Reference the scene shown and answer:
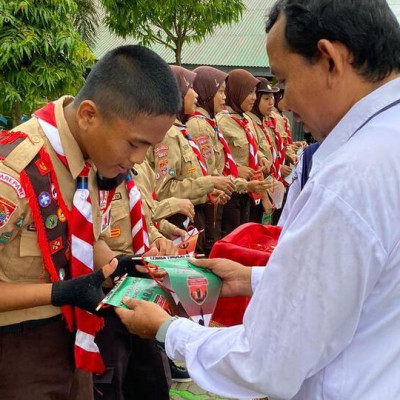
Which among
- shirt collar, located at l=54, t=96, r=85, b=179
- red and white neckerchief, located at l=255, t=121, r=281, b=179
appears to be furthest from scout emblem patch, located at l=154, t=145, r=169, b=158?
red and white neckerchief, located at l=255, t=121, r=281, b=179

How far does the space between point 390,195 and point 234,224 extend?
440cm

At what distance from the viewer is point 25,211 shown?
1.75 meters

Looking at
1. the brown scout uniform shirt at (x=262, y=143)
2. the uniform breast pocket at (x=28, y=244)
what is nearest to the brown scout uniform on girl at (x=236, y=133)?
the brown scout uniform shirt at (x=262, y=143)

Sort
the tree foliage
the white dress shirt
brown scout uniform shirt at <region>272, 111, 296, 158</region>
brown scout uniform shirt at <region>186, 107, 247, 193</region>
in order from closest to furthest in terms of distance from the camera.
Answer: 1. the white dress shirt
2. brown scout uniform shirt at <region>186, 107, 247, 193</region>
3. brown scout uniform shirt at <region>272, 111, 296, 158</region>
4. the tree foliage

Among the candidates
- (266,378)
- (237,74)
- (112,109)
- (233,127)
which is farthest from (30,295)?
(237,74)

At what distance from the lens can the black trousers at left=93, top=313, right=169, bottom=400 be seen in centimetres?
250

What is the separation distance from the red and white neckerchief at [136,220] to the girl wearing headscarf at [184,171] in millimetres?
1211

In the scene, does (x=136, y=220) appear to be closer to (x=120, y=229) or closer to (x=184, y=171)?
(x=120, y=229)

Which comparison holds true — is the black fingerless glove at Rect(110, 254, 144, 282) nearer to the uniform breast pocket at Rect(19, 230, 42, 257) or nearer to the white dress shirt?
the uniform breast pocket at Rect(19, 230, 42, 257)

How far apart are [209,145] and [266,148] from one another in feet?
5.72

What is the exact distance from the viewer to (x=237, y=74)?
247 inches

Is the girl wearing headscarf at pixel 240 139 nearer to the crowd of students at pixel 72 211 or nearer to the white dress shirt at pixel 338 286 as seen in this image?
the crowd of students at pixel 72 211

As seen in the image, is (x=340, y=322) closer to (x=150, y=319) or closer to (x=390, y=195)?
(x=390, y=195)

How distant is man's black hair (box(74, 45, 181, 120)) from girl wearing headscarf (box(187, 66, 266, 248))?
2.73 meters
